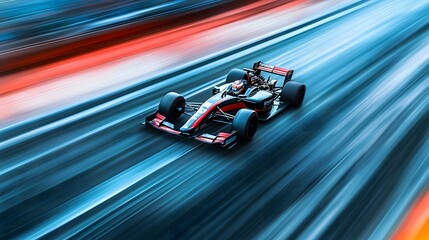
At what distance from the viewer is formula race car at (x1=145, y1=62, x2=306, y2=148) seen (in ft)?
21.3

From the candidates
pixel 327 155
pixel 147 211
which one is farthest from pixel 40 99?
pixel 327 155

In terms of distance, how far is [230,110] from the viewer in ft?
23.3

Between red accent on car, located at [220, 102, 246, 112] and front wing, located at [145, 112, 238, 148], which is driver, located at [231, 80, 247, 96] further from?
front wing, located at [145, 112, 238, 148]

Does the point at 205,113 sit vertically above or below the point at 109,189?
above

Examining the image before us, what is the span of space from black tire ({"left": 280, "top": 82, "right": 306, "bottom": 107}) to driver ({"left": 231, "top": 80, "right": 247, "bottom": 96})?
0.72m

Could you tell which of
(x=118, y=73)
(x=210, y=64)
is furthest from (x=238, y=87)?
(x=118, y=73)

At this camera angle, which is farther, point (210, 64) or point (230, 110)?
point (210, 64)

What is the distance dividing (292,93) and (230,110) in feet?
4.06

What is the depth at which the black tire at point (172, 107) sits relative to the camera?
22.7 ft

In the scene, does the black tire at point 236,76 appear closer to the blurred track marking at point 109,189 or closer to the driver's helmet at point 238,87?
the driver's helmet at point 238,87

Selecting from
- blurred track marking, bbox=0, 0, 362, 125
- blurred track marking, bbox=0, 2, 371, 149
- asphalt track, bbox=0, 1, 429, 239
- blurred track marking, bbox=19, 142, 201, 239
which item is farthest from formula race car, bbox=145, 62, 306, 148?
blurred track marking, bbox=0, 0, 362, 125

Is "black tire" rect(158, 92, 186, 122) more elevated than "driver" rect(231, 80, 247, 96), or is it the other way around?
"driver" rect(231, 80, 247, 96)

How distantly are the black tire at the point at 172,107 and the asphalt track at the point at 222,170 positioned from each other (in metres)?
0.34

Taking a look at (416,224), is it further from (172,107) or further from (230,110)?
(172,107)
